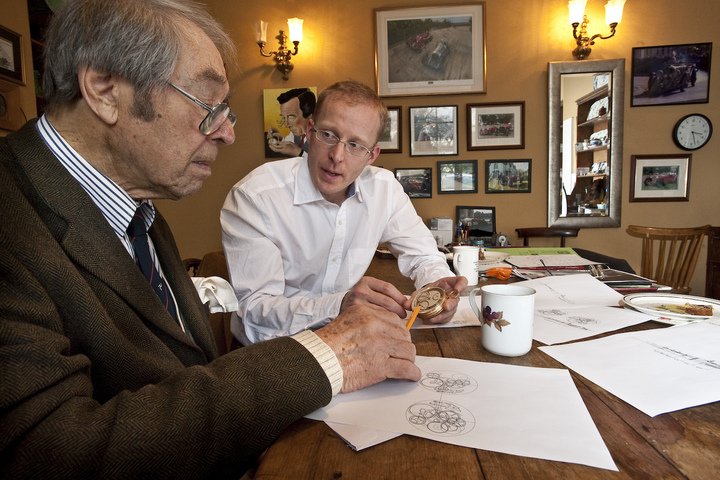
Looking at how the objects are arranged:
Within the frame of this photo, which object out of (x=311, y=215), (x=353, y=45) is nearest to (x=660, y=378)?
(x=311, y=215)

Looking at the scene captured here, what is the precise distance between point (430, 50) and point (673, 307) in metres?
3.14

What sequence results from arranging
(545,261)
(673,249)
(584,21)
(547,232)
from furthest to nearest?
(547,232)
(584,21)
(673,249)
(545,261)

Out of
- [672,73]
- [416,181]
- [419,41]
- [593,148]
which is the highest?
[419,41]

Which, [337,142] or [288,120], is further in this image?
[288,120]

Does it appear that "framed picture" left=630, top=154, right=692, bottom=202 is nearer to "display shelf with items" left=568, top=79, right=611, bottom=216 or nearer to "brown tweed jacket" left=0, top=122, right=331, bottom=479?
"display shelf with items" left=568, top=79, right=611, bottom=216

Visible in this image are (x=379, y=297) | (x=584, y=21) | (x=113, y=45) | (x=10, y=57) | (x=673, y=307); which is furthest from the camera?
(x=584, y=21)

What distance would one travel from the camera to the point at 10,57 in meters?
2.47

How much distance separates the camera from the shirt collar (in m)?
0.73

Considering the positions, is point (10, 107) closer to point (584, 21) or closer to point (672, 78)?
point (584, 21)

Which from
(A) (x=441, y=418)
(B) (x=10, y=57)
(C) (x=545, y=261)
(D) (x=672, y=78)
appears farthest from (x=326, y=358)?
(D) (x=672, y=78)

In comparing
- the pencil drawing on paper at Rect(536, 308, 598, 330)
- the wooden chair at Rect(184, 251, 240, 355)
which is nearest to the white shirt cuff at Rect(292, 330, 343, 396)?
the pencil drawing on paper at Rect(536, 308, 598, 330)

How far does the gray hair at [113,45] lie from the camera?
0.72 metres

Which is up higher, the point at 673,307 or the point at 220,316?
the point at 673,307

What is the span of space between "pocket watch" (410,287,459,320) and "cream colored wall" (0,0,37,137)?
287 centimetres
